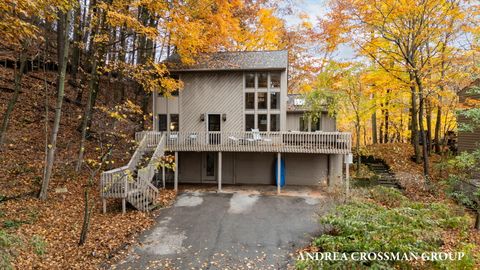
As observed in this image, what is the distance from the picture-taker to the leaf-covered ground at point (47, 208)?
24.2 feet

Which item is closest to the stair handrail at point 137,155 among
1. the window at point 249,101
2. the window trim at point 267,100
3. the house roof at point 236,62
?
the house roof at point 236,62

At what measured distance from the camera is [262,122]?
636 inches

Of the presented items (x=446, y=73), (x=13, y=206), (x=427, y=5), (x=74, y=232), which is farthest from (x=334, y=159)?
(x=13, y=206)

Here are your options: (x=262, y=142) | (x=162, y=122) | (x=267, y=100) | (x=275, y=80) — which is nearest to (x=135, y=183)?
(x=162, y=122)

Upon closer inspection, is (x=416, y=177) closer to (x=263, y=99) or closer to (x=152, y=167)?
(x=263, y=99)

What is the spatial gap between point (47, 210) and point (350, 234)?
10367 mm

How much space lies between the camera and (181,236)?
9375 mm

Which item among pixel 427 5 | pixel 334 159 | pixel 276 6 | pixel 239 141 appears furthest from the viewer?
pixel 276 6

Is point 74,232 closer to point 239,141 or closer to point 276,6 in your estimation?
point 239,141

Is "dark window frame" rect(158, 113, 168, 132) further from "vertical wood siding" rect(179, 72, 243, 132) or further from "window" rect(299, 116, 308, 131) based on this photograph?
"window" rect(299, 116, 308, 131)

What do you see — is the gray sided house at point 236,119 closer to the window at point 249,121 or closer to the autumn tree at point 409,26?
the window at point 249,121

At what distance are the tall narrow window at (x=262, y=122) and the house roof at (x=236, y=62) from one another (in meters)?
2.79

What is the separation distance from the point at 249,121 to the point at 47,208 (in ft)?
34.4

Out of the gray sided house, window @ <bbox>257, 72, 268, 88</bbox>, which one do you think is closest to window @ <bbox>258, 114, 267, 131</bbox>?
the gray sided house
